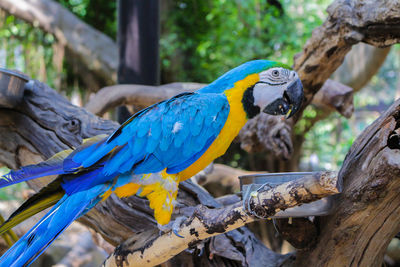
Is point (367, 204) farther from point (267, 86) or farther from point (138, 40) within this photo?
point (138, 40)

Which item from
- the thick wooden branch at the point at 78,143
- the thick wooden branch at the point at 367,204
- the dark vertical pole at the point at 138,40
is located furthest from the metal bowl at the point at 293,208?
the dark vertical pole at the point at 138,40

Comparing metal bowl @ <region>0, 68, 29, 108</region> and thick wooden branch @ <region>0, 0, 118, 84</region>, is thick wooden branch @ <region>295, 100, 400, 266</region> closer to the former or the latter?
metal bowl @ <region>0, 68, 29, 108</region>

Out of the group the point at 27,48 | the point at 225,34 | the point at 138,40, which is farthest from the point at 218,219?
the point at 27,48

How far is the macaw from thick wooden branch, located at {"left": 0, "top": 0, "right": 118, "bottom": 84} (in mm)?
2582

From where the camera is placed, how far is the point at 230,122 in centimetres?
118

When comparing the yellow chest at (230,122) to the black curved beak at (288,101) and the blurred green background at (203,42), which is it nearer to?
the black curved beak at (288,101)

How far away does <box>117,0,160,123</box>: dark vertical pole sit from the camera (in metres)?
2.19

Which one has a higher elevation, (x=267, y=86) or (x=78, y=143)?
(x=267, y=86)

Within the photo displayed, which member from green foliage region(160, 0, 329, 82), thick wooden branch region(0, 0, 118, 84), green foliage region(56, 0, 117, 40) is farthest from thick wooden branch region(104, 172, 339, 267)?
green foliage region(56, 0, 117, 40)

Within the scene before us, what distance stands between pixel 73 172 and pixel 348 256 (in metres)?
0.76

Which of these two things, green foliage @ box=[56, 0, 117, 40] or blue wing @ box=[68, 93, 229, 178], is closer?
blue wing @ box=[68, 93, 229, 178]

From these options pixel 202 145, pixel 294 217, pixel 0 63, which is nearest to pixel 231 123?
pixel 202 145

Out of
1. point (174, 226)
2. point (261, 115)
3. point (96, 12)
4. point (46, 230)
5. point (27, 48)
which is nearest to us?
point (46, 230)

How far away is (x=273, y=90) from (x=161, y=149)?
0.37 m
